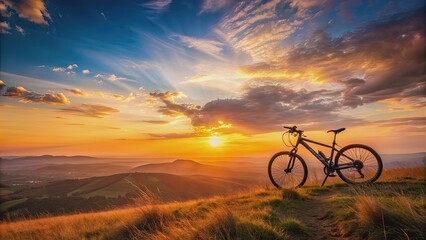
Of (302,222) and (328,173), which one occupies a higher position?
(328,173)

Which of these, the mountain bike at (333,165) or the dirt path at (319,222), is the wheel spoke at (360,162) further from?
the dirt path at (319,222)

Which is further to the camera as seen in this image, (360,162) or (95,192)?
(95,192)

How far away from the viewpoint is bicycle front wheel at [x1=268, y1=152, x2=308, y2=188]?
1078 cm

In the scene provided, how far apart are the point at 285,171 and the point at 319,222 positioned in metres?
4.82

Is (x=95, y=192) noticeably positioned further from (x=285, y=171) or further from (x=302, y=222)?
(x=302, y=222)

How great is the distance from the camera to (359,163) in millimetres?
9594

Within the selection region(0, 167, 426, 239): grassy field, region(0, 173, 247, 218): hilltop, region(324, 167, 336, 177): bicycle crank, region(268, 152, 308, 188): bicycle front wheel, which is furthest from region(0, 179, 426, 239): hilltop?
region(0, 173, 247, 218): hilltop

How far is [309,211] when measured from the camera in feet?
24.7

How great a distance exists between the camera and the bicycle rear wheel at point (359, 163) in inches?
373

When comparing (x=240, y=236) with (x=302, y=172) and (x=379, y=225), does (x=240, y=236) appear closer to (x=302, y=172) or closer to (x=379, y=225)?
(x=379, y=225)

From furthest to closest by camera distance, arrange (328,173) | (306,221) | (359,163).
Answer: (328,173) < (359,163) < (306,221)

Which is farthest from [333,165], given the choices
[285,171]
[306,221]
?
[306,221]

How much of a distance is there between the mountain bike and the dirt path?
1949 millimetres

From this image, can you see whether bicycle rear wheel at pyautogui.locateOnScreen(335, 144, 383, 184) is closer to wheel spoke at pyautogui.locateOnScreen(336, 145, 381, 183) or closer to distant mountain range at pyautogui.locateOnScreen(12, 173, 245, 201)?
wheel spoke at pyautogui.locateOnScreen(336, 145, 381, 183)
